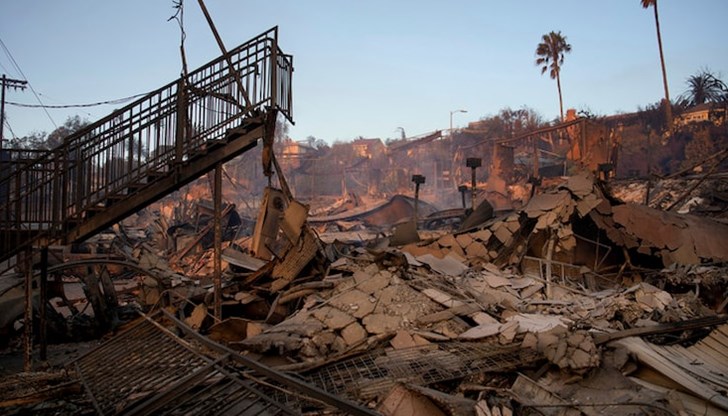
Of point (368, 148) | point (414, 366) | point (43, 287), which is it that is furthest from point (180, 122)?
point (368, 148)

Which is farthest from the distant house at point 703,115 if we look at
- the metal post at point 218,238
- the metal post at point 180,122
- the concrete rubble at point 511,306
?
the metal post at point 180,122

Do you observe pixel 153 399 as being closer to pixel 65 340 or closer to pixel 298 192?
pixel 65 340

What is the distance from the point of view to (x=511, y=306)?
25.1ft

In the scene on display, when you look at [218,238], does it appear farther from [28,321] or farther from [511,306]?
[511,306]

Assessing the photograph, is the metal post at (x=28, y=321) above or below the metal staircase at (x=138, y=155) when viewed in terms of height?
below

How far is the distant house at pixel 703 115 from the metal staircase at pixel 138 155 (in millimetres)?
36940

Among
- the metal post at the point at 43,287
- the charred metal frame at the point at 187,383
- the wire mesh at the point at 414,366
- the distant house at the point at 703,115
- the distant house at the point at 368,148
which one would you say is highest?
the distant house at the point at 368,148

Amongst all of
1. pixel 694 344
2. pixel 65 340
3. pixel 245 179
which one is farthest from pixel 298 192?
pixel 694 344

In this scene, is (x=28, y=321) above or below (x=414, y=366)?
above

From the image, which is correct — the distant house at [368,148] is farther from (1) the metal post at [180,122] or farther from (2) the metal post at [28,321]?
(2) the metal post at [28,321]

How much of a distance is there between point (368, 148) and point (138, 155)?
50.7m

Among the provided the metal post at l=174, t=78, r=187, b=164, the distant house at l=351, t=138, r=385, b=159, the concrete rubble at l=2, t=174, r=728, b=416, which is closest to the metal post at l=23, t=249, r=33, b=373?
the concrete rubble at l=2, t=174, r=728, b=416

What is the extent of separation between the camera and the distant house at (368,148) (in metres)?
55.2

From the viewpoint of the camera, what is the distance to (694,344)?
558cm
